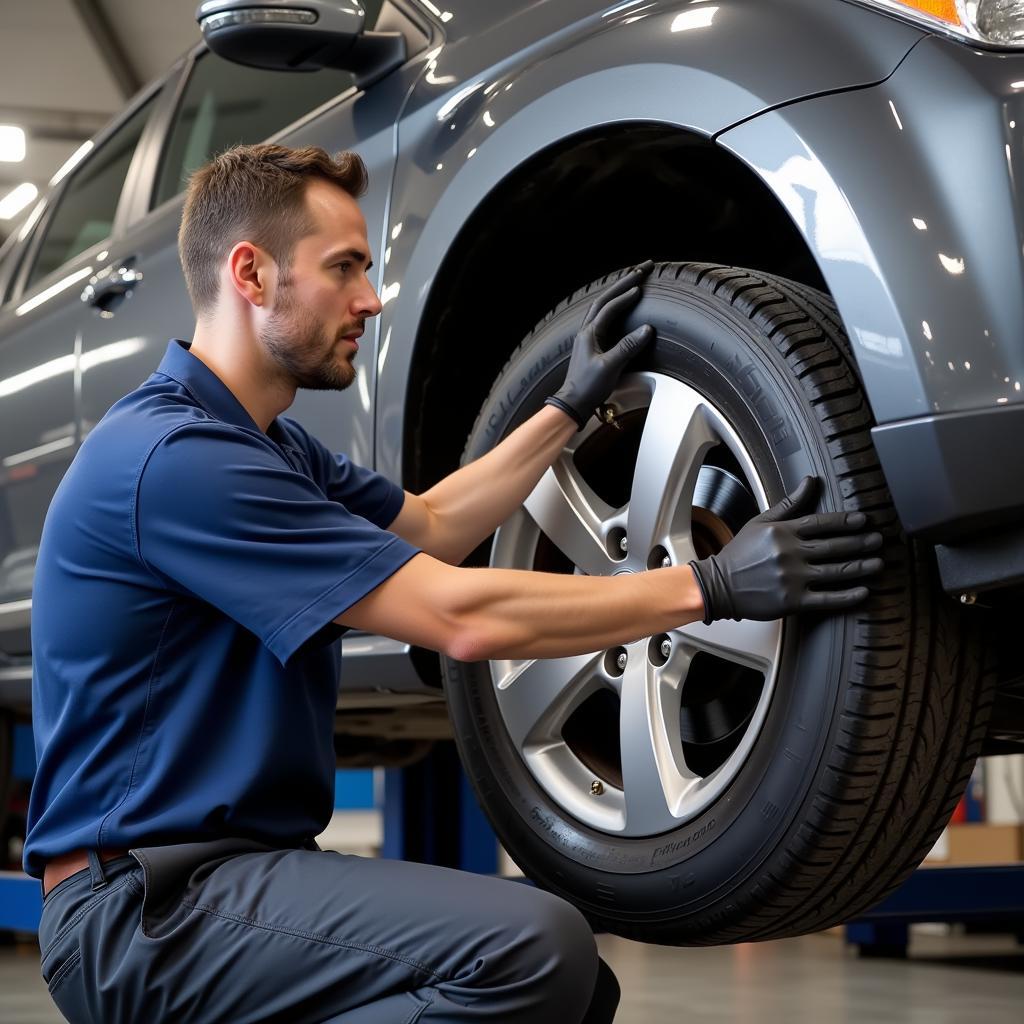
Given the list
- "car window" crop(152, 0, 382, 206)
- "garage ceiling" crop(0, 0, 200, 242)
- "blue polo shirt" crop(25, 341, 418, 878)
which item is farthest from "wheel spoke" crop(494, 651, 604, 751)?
"garage ceiling" crop(0, 0, 200, 242)

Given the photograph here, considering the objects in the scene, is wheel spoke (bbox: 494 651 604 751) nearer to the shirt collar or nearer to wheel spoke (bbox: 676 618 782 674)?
wheel spoke (bbox: 676 618 782 674)

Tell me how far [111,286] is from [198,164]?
382mm

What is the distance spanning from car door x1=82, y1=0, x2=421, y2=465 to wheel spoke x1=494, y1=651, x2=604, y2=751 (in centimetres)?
39

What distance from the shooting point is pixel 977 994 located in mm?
2943

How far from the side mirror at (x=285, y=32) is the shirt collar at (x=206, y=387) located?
453mm

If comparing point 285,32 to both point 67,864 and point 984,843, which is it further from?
point 984,843

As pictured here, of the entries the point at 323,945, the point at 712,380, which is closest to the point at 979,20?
the point at 712,380

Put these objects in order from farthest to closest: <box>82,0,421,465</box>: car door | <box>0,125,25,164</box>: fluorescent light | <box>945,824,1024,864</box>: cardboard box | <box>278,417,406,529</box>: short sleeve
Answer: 1. <box>0,125,25,164</box>: fluorescent light
2. <box>945,824,1024,864</box>: cardboard box
3. <box>82,0,421,465</box>: car door
4. <box>278,417,406,529</box>: short sleeve

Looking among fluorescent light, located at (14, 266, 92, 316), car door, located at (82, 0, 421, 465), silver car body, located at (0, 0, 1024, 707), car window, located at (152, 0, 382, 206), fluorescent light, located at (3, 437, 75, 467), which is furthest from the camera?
fluorescent light, located at (14, 266, 92, 316)

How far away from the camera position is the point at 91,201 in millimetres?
3053

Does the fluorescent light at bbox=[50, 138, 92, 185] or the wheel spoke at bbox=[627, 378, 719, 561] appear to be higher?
the fluorescent light at bbox=[50, 138, 92, 185]

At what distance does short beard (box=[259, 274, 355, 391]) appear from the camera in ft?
4.83

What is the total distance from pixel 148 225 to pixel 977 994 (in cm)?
231

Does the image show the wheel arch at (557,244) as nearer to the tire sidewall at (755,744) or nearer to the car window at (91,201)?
the tire sidewall at (755,744)
